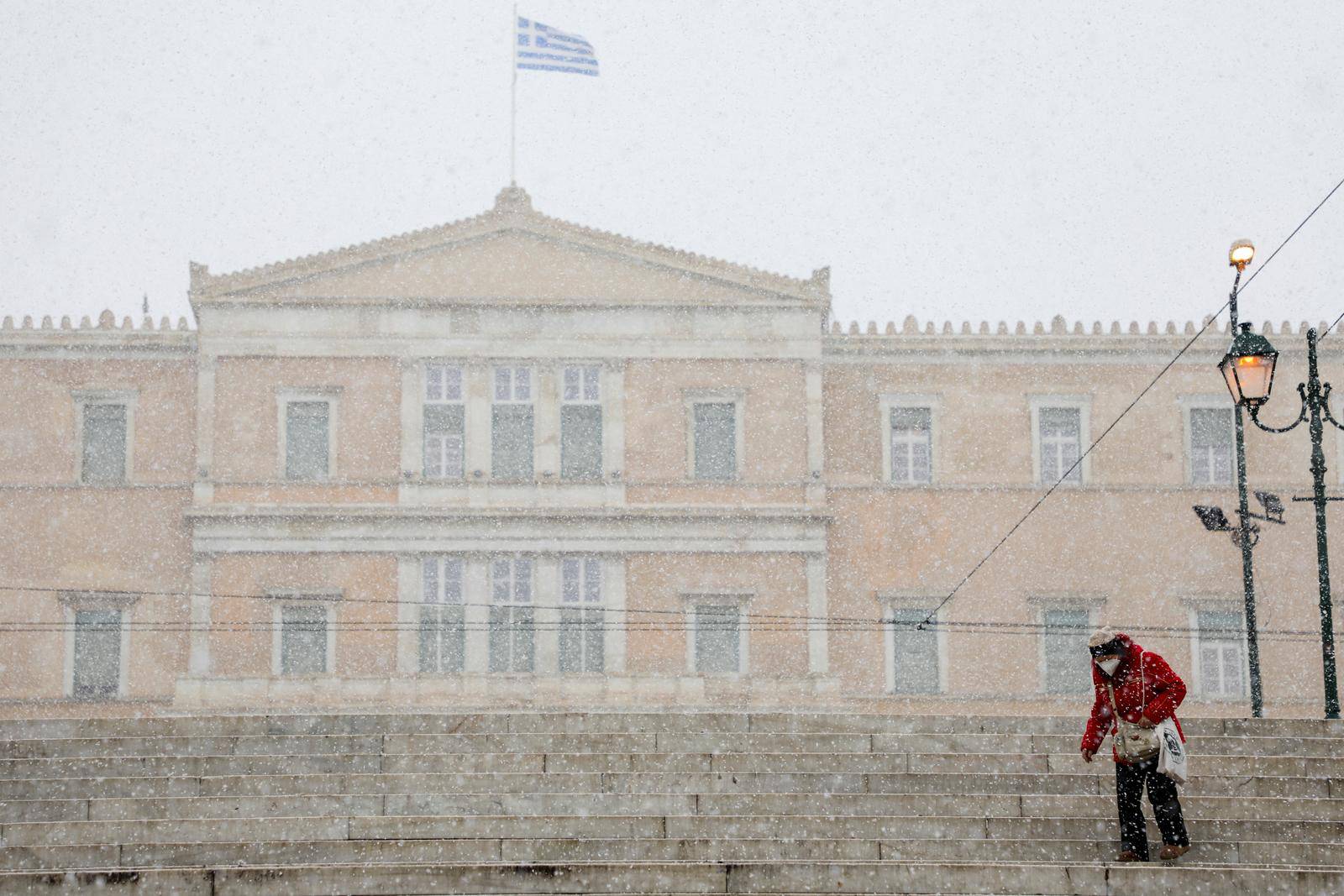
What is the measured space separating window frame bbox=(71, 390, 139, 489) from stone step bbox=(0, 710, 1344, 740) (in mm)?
17120

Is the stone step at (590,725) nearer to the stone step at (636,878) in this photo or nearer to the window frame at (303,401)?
the stone step at (636,878)

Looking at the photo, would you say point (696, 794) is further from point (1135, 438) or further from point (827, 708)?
point (1135, 438)

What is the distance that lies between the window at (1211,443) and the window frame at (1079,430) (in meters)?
1.97

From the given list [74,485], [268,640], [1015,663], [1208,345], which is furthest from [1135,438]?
[74,485]

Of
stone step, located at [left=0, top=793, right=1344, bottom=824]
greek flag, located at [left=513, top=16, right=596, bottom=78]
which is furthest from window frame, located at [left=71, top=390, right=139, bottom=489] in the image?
stone step, located at [left=0, top=793, right=1344, bottom=824]

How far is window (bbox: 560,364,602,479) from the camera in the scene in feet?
105

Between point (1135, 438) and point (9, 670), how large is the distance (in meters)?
20.8

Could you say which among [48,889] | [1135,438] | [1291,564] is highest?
[1135,438]

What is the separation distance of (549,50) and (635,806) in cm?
2174

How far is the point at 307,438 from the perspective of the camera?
31984 millimetres

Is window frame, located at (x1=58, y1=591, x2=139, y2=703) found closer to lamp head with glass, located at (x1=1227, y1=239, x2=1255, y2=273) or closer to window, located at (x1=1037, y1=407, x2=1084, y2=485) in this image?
window, located at (x1=1037, y1=407, x2=1084, y2=485)

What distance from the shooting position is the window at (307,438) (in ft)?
105

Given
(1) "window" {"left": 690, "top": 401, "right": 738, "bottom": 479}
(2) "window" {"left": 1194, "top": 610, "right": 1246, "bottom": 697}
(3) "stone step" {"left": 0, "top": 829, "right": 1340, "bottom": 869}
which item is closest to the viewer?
(3) "stone step" {"left": 0, "top": 829, "right": 1340, "bottom": 869}

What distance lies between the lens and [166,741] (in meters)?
15.1
